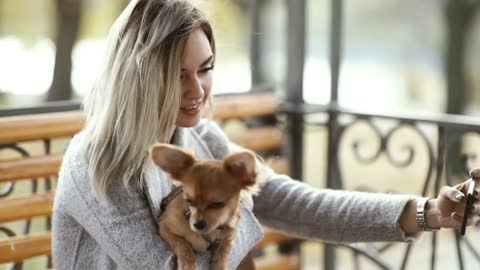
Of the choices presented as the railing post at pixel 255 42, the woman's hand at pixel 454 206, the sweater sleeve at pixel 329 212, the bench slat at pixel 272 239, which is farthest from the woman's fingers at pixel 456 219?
the railing post at pixel 255 42

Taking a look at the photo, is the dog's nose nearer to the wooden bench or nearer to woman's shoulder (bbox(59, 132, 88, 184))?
woman's shoulder (bbox(59, 132, 88, 184))

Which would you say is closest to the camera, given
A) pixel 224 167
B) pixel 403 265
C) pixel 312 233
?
pixel 224 167

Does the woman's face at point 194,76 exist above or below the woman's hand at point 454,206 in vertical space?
above

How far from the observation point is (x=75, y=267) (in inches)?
60.2

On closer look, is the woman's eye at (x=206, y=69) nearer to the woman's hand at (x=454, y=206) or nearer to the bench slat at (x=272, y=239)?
the woman's hand at (x=454, y=206)

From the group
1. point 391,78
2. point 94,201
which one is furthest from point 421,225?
point 391,78

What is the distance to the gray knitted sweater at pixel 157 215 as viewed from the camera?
56.4 inches

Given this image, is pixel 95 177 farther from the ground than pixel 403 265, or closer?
farther from the ground

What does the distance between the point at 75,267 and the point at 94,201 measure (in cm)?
17

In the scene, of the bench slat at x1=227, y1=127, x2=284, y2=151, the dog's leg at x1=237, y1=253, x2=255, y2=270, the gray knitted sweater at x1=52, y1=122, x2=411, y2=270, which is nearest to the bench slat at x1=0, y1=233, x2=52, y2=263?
the gray knitted sweater at x1=52, y1=122, x2=411, y2=270

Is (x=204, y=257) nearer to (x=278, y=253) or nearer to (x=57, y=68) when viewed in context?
(x=278, y=253)

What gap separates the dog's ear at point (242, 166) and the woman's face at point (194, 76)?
292 millimetres

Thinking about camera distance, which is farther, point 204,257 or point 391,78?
point 391,78

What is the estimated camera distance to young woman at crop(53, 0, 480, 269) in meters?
1.39
